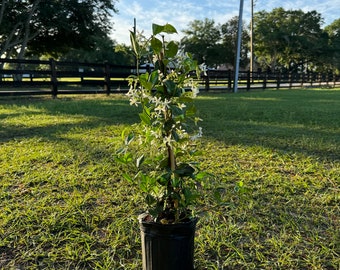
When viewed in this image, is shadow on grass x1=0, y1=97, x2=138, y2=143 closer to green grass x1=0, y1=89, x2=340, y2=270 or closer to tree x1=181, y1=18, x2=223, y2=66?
green grass x1=0, y1=89, x2=340, y2=270

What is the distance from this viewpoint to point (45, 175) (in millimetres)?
2203

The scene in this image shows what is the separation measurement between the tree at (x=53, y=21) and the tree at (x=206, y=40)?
69.8 feet

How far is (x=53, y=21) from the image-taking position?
51.3ft

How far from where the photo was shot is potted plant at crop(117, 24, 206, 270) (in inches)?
37.5

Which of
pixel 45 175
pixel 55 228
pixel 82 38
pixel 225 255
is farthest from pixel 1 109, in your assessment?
pixel 82 38

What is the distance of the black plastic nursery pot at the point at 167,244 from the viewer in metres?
1.04

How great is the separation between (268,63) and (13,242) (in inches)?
1579

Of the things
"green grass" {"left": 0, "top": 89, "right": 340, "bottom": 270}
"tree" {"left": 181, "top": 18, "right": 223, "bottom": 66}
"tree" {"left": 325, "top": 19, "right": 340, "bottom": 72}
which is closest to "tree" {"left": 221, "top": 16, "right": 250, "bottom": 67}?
"tree" {"left": 181, "top": 18, "right": 223, "bottom": 66}

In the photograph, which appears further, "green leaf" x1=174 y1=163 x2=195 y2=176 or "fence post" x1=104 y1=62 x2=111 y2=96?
"fence post" x1=104 y1=62 x2=111 y2=96

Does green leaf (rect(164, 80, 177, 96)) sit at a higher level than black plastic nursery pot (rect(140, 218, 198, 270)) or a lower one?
higher

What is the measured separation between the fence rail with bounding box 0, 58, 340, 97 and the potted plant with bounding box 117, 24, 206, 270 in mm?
555

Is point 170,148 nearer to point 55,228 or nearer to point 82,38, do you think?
point 55,228

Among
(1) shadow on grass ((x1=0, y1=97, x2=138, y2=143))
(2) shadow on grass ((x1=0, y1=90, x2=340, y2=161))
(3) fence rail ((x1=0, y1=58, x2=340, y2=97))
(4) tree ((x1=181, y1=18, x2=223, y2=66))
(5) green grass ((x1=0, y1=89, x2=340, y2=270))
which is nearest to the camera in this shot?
(5) green grass ((x1=0, y1=89, x2=340, y2=270))

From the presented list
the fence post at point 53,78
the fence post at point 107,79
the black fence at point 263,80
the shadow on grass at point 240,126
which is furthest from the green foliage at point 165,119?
the fence post at point 107,79
